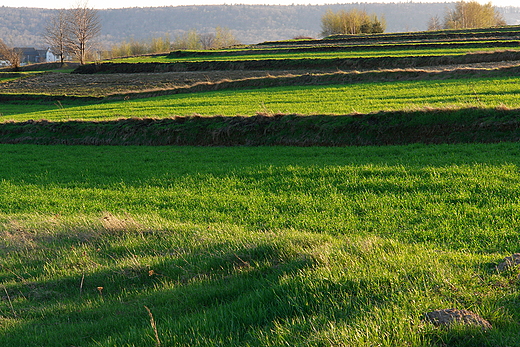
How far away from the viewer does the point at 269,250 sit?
21.3 ft

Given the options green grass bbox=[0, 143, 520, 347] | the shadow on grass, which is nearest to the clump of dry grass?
green grass bbox=[0, 143, 520, 347]

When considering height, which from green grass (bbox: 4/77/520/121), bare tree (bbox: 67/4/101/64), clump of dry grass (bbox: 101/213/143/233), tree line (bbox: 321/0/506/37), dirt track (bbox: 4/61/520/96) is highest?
tree line (bbox: 321/0/506/37)

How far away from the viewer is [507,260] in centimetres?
490

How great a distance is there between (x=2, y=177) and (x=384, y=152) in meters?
12.9

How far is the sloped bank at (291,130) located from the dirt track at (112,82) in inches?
667

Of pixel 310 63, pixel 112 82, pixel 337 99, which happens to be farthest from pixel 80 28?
pixel 337 99

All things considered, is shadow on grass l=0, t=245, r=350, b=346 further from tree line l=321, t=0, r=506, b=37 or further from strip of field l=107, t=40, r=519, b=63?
tree line l=321, t=0, r=506, b=37

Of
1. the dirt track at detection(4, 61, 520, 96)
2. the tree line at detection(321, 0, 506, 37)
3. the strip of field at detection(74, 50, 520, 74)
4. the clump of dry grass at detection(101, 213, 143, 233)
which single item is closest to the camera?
the clump of dry grass at detection(101, 213, 143, 233)

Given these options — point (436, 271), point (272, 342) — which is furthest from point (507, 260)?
point (272, 342)

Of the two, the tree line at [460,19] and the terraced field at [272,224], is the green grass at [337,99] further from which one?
the tree line at [460,19]

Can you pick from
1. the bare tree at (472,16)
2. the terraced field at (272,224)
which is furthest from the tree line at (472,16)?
the terraced field at (272,224)

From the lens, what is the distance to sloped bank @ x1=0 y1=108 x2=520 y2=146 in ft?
49.8

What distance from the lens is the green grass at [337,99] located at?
742 inches

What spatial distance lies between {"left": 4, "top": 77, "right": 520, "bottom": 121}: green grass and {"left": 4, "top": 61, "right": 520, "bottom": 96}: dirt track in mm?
10151
